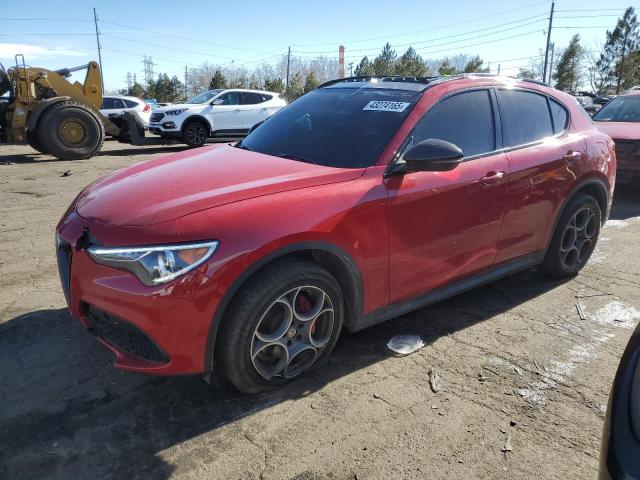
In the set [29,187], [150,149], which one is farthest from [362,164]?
[150,149]

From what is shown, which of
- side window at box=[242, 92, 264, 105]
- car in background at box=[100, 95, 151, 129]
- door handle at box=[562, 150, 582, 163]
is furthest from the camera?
car in background at box=[100, 95, 151, 129]

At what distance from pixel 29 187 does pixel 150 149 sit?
7.50m

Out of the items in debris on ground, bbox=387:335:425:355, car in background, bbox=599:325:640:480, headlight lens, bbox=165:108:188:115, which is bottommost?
debris on ground, bbox=387:335:425:355

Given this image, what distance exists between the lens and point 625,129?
25.8 ft

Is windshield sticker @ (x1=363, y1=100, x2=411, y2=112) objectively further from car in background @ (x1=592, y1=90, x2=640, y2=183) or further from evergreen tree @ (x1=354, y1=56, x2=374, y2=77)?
evergreen tree @ (x1=354, y1=56, x2=374, y2=77)

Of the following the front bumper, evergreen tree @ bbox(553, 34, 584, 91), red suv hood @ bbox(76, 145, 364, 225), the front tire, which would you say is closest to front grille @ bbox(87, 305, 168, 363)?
the front bumper

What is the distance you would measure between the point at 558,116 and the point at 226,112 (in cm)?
1221

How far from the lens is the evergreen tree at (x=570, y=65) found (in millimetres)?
54531

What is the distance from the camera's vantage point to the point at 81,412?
257cm

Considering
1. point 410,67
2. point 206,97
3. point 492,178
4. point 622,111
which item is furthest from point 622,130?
point 410,67

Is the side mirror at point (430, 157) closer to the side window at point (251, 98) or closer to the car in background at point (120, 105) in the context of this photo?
the side window at point (251, 98)

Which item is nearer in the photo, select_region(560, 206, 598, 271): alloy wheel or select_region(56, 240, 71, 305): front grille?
select_region(56, 240, 71, 305): front grille

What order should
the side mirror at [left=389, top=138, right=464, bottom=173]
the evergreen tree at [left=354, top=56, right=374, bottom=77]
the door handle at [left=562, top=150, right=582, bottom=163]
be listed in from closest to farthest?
the side mirror at [left=389, top=138, right=464, bottom=173] → the door handle at [left=562, top=150, right=582, bottom=163] → the evergreen tree at [left=354, top=56, right=374, bottom=77]

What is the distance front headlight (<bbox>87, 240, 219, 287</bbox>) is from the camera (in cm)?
227
